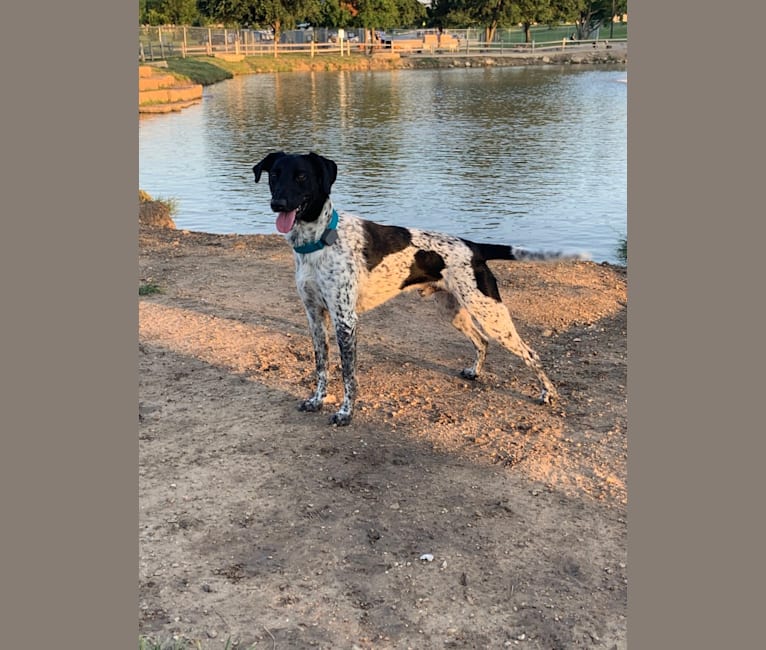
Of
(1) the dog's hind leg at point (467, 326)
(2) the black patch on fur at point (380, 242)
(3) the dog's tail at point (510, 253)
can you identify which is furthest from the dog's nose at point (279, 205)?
(1) the dog's hind leg at point (467, 326)

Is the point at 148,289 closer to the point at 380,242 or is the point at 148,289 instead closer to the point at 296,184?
the point at 380,242

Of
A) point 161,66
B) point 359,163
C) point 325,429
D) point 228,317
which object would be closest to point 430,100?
point 161,66

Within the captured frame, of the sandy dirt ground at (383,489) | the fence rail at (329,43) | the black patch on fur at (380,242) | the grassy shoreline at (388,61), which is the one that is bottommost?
the sandy dirt ground at (383,489)

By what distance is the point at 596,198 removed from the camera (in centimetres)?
1642

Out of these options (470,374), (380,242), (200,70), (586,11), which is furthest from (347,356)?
(586,11)

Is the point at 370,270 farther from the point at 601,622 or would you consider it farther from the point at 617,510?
the point at 601,622

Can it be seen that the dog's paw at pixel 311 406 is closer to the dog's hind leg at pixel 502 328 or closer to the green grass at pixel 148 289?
the dog's hind leg at pixel 502 328

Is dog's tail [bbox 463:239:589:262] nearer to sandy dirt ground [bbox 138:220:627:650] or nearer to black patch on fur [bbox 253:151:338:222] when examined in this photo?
sandy dirt ground [bbox 138:220:627:650]

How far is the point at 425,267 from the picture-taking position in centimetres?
596

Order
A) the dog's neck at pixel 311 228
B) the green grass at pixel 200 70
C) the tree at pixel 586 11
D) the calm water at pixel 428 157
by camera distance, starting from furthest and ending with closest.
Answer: the tree at pixel 586 11
the green grass at pixel 200 70
the calm water at pixel 428 157
the dog's neck at pixel 311 228

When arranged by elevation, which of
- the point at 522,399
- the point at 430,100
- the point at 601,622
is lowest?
the point at 601,622

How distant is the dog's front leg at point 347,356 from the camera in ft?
19.0

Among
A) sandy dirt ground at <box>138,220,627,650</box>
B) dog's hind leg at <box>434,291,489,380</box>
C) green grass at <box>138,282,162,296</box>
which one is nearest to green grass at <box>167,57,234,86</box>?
green grass at <box>138,282,162,296</box>

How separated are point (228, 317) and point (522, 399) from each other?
312 cm
